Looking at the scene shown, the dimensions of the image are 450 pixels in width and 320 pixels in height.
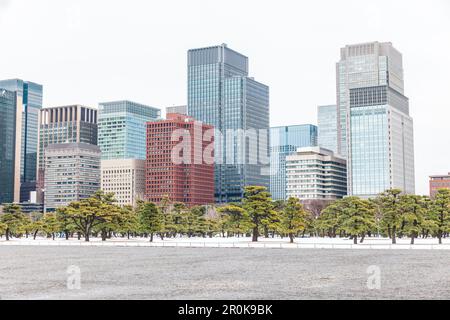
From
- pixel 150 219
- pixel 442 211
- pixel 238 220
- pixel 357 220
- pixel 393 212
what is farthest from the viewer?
pixel 150 219

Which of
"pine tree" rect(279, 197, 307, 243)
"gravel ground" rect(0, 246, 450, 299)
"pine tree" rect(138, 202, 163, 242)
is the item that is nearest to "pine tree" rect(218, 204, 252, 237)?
"pine tree" rect(279, 197, 307, 243)

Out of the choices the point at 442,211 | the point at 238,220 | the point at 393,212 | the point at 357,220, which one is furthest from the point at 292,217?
the point at 442,211

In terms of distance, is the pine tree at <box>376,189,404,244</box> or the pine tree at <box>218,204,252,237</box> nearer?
the pine tree at <box>376,189,404,244</box>

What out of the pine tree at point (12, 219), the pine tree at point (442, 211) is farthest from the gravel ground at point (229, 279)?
the pine tree at point (12, 219)

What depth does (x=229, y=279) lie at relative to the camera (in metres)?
50.6

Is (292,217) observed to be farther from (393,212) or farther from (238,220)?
(393,212)

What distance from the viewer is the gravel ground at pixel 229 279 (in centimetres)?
4081

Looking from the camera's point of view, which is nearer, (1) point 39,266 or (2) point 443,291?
(2) point 443,291

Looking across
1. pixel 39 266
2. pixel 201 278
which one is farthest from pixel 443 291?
pixel 39 266

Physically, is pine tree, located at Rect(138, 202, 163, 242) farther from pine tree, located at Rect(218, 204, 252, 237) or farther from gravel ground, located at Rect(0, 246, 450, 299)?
gravel ground, located at Rect(0, 246, 450, 299)

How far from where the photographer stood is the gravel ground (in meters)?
40.8
